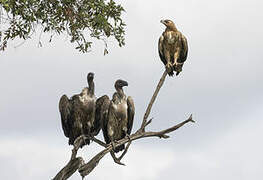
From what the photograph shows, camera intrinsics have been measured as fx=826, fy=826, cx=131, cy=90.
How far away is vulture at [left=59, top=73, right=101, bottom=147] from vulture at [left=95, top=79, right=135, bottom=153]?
0.20 meters

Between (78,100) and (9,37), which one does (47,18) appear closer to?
(9,37)

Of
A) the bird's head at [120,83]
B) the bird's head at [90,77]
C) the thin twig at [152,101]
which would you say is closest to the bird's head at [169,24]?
the thin twig at [152,101]

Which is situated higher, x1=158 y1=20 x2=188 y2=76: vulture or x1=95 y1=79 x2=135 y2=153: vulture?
x1=158 y1=20 x2=188 y2=76: vulture

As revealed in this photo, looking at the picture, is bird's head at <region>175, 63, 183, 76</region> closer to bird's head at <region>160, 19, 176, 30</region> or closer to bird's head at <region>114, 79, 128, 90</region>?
bird's head at <region>160, 19, 176, 30</region>

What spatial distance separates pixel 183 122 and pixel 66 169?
7.94 feet

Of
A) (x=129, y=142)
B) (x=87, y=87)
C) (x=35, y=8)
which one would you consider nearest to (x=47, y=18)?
(x=35, y=8)

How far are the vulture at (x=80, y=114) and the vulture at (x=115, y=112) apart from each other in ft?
0.66

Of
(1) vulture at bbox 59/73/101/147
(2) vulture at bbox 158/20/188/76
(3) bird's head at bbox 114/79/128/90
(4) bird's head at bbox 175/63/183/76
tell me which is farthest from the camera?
(2) vulture at bbox 158/20/188/76

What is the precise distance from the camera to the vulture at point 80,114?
1616cm

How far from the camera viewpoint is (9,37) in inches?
731

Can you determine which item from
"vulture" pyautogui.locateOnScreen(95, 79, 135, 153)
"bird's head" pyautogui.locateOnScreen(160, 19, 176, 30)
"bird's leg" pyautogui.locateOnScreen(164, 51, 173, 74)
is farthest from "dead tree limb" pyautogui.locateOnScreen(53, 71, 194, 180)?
"bird's head" pyautogui.locateOnScreen(160, 19, 176, 30)

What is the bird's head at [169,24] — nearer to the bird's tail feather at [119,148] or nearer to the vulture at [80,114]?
the vulture at [80,114]

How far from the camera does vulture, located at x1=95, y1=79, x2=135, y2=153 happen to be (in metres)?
16.1

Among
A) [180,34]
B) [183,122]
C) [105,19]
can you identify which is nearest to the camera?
[183,122]
